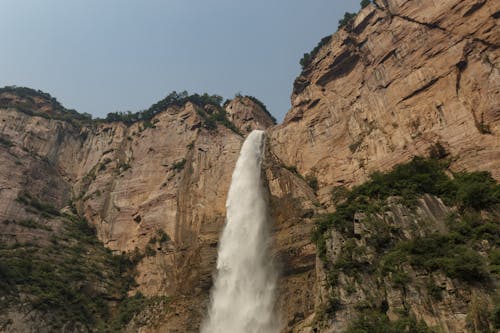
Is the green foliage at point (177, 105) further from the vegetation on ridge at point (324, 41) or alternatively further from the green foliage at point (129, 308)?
the green foliage at point (129, 308)

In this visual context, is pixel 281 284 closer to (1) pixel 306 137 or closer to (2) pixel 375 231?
(2) pixel 375 231

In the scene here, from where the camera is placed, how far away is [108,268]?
1435 inches

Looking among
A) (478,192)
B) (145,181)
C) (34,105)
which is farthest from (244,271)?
(34,105)

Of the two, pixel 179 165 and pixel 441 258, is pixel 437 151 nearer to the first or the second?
pixel 441 258

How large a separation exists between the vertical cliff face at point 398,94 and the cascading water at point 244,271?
6654 mm

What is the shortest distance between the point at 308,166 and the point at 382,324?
66.6ft

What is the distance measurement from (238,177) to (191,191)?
510 centimetres

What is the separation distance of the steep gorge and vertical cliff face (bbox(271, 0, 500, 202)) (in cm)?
10

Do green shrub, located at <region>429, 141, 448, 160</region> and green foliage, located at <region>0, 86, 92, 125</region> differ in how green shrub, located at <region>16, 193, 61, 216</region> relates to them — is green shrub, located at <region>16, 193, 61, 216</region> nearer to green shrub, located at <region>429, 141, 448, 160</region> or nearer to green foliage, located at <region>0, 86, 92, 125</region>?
green foliage, located at <region>0, 86, 92, 125</region>

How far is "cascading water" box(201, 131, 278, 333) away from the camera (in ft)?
83.2

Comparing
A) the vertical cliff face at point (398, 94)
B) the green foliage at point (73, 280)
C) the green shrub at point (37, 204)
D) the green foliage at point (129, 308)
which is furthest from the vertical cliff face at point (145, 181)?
the vertical cliff face at point (398, 94)

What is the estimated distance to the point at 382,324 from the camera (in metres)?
17.3

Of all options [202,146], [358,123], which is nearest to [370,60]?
[358,123]

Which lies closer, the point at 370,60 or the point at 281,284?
the point at 281,284
